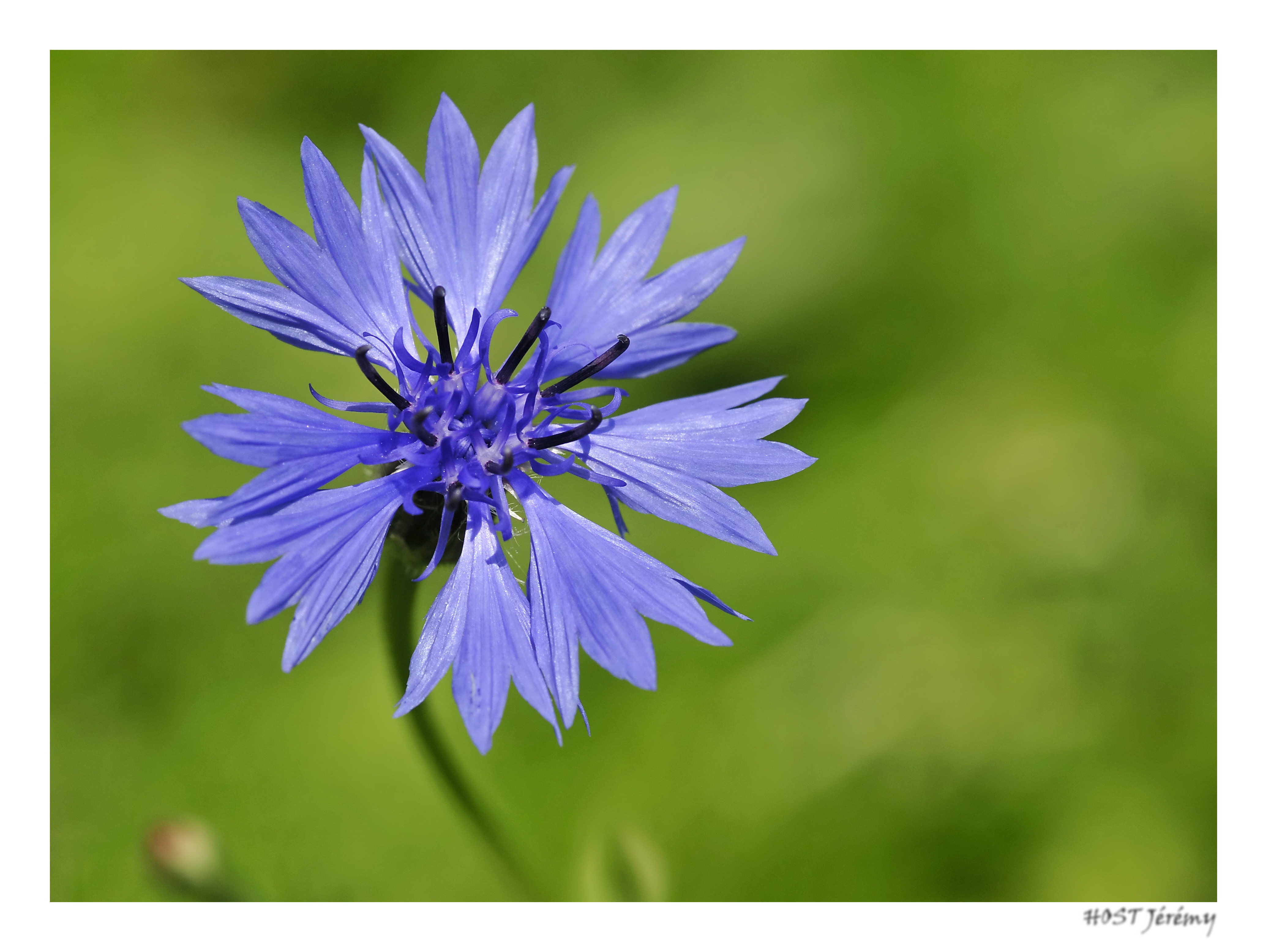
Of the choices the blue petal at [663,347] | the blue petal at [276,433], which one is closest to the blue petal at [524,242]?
the blue petal at [663,347]

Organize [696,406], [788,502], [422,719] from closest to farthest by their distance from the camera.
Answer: [696,406] → [422,719] → [788,502]

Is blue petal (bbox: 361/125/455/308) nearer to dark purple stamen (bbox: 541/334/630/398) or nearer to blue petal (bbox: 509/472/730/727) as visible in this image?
dark purple stamen (bbox: 541/334/630/398)

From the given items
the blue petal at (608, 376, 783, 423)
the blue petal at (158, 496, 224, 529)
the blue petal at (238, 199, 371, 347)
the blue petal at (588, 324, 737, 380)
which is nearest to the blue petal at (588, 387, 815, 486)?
the blue petal at (608, 376, 783, 423)

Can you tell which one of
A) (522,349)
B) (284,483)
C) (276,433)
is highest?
(522,349)

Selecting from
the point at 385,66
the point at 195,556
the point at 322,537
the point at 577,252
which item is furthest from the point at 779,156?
the point at 195,556

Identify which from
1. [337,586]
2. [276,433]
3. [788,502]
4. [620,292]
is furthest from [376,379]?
[788,502]

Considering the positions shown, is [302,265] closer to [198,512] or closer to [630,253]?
[198,512]

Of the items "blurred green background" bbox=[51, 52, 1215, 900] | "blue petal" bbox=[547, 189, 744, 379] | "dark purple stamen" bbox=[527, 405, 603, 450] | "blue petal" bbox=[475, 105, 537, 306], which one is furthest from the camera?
"blurred green background" bbox=[51, 52, 1215, 900]
